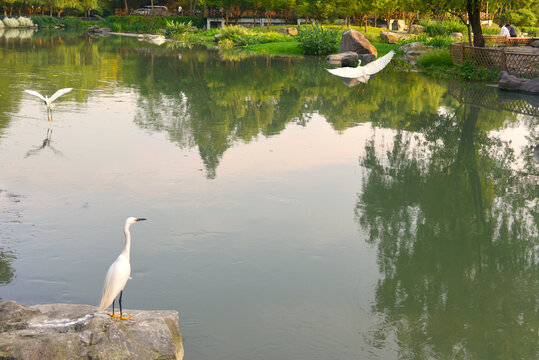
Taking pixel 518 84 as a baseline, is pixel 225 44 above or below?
above

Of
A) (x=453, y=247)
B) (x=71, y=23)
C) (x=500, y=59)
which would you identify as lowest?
(x=453, y=247)

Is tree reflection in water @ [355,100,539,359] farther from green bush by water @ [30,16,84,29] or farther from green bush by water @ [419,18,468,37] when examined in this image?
green bush by water @ [30,16,84,29]

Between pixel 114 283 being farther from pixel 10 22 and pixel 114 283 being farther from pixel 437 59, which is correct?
pixel 10 22

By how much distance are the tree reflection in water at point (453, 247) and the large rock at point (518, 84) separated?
895 cm

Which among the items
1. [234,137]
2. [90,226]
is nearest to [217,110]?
[234,137]

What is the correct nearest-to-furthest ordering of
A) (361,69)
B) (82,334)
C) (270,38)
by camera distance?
(82,334) → (361,69) → (270,38)

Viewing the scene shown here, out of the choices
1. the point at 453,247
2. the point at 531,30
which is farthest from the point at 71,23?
the point at 453,247

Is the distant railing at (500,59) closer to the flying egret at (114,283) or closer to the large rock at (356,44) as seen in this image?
the large rock at (356,44)

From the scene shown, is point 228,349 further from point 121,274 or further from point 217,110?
point 217,110

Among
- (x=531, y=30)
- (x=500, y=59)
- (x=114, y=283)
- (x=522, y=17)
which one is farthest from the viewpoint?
(x=522, y=17)

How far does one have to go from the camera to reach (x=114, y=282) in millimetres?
4902

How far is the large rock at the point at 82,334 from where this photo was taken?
428 centimetres

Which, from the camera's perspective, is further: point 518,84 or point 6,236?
point 518,84

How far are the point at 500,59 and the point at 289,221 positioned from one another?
1887cm
